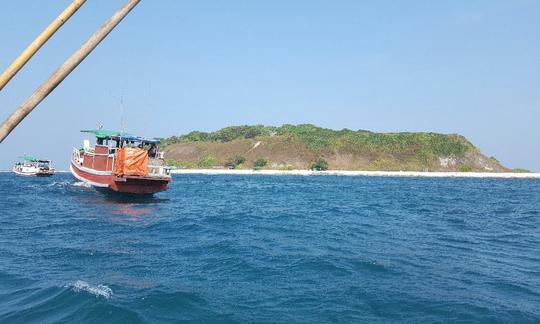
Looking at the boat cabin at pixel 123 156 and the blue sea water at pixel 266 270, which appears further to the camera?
the boat cabin at pixel 123 156

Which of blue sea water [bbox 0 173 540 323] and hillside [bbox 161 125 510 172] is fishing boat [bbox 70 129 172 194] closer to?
blue sea water [bbox 0 173 540 323]

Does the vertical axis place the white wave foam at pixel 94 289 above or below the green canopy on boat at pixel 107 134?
below

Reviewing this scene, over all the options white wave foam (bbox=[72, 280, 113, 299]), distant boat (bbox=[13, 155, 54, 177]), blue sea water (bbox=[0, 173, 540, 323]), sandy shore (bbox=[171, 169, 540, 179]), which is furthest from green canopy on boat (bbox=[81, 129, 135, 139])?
sandy shore (bbox=[171, 169, 540, 179])

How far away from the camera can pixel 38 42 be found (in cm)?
311

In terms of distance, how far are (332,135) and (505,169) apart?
192 feet

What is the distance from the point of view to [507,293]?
36.1 ft

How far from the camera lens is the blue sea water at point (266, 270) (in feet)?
30.3

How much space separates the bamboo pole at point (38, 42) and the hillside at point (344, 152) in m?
127

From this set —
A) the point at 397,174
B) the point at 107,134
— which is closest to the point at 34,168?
the point at 107,134

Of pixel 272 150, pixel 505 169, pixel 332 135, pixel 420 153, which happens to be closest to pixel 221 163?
pixel 272 150

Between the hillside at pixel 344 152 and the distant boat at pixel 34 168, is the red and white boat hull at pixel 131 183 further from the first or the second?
the hillside at pixel 344 152

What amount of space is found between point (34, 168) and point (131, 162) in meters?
62.7

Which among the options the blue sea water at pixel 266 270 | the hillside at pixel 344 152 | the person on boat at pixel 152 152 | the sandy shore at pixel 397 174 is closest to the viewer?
the blue sea water at pixel 266 270

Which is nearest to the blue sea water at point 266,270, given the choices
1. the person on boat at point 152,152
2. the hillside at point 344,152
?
the person on boat at point 152,152
